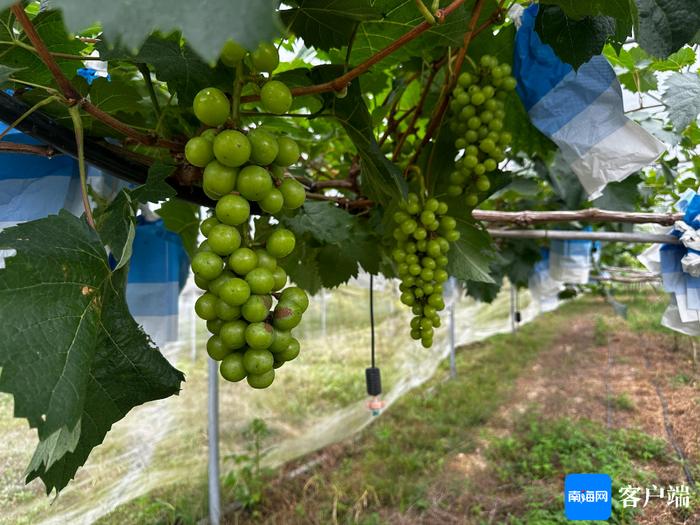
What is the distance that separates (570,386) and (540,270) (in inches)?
64.4

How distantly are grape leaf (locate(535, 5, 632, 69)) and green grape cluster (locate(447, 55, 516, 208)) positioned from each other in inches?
6.6

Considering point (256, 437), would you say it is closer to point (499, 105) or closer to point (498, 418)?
point (498, 418)

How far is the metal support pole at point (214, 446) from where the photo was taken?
2.90m

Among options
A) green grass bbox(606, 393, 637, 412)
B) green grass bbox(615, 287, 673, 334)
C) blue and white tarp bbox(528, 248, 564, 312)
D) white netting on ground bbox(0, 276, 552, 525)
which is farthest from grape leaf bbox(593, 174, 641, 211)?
green grass bbox(615, 287, 673, 334)

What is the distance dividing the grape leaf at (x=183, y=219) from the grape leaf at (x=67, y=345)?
2.32 feet

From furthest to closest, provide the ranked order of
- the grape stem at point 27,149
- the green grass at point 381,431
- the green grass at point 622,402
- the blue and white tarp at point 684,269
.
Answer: the green grass at point 622,402
the green grass at point 381,431
the blue and white tarp at point 684,269
the grape stem at point 27,149

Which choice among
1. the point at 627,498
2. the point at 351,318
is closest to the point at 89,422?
the point at 627,498

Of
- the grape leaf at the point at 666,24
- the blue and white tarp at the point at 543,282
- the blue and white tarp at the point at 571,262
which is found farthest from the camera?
the blue and white tarp at the point at 543,282

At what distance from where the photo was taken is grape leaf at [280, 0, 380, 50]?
62 cm

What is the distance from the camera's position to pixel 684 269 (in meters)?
1.85

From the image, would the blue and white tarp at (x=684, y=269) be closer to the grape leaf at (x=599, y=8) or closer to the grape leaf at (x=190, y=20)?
the grape leaf at (x=599, y=8)

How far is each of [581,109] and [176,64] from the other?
98 centimetres

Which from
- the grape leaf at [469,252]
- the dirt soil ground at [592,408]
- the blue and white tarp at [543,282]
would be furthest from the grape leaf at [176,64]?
the blue and white tarp at [543,282]

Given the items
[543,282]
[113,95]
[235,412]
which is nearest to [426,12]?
[113,95]
